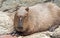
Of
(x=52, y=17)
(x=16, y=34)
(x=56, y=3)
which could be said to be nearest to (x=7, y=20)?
(x=16, y=34)

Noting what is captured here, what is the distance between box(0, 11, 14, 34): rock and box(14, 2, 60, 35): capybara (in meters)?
0.53

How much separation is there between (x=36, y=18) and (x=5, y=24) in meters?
0.92

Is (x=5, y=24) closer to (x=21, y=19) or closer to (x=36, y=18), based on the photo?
(x=36, y=18)

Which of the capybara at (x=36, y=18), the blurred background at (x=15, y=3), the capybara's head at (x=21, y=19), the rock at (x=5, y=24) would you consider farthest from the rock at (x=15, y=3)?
the capybara's head at (x=21, y=19)

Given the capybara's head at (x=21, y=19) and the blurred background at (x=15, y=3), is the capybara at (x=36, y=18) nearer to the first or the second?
the capybara's head at (x=21, y=19)

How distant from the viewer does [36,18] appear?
7578mm

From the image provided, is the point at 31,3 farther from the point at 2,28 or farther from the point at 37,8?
the point at 2,28

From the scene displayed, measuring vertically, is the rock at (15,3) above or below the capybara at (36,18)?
above

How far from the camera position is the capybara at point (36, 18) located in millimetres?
6805

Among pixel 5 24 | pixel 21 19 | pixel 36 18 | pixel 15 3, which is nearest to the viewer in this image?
pixel 21 19

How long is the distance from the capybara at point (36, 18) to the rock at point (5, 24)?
20.8 inches

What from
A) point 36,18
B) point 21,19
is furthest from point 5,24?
point 21,19

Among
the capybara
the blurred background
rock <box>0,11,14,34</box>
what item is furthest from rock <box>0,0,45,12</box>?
the capybara

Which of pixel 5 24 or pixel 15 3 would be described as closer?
pixel 5 24
